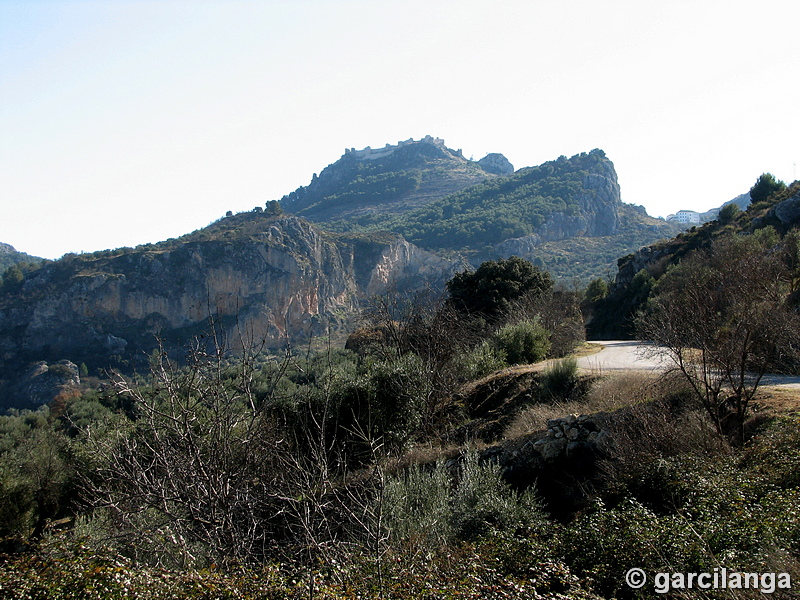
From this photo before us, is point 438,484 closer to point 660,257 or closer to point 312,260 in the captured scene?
point 660,257

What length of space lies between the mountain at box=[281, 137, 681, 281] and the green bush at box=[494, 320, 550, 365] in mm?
62997

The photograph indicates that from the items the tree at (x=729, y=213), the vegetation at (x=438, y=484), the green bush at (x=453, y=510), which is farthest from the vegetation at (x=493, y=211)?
the green bush at (x=453, y=510)

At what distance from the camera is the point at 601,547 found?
200 inches

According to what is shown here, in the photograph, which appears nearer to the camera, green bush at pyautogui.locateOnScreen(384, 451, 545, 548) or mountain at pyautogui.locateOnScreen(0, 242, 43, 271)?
green bush at pyautogui.locateOnScreen(384, 451, 545, 548)

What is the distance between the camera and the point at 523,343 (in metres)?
18.4

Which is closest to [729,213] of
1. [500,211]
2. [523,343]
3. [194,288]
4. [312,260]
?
[523,343]

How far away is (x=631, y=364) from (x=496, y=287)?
1178 cm

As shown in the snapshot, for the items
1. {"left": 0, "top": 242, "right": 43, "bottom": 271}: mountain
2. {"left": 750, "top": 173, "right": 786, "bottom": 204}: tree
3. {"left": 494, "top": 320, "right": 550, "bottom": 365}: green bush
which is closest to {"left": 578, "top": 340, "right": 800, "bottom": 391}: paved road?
{"left": 494, "top": 320, "right": 550, "bottom": 365}: green bush

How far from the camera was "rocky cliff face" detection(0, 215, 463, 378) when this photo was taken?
63156 mm

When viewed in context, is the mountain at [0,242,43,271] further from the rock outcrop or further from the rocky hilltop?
the rock outcrop

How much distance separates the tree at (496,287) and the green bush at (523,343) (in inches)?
225

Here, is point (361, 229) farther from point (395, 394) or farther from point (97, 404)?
point (395, 394)

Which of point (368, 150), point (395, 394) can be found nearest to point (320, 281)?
point (395, 394)

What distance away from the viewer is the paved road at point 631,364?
10.5 meters
